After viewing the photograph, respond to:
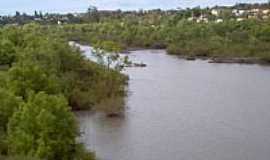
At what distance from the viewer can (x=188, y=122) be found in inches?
1005

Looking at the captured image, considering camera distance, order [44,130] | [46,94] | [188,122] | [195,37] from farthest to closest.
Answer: [195,37]
[188,122]
[46,94]
[44,130]

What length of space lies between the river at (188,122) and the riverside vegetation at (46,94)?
5.42ft

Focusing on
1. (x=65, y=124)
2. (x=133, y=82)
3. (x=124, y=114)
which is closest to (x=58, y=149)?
(x=65, y=124)

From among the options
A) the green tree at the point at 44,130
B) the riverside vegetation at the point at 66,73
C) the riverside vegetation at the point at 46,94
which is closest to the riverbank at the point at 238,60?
the riverside vegetation at the point at 66,73

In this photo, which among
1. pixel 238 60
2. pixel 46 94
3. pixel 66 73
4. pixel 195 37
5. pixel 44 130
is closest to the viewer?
pixel 44 130

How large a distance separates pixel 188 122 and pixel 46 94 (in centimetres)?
890

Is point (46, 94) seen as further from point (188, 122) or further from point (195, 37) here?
point (195, 37)

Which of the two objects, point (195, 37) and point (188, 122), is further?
point (195, 37)

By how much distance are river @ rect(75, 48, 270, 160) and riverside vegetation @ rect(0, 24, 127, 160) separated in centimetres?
165

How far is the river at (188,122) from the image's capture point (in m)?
20.9

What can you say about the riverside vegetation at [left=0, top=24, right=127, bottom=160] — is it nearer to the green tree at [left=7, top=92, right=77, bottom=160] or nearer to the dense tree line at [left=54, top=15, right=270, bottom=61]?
the green tree at [left=7, top=92, right=77, bottom=160]

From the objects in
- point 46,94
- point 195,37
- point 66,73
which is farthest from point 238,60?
point 46,94

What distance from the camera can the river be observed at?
20891 mm

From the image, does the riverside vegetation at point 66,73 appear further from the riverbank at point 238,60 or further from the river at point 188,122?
the river at point 188,122
